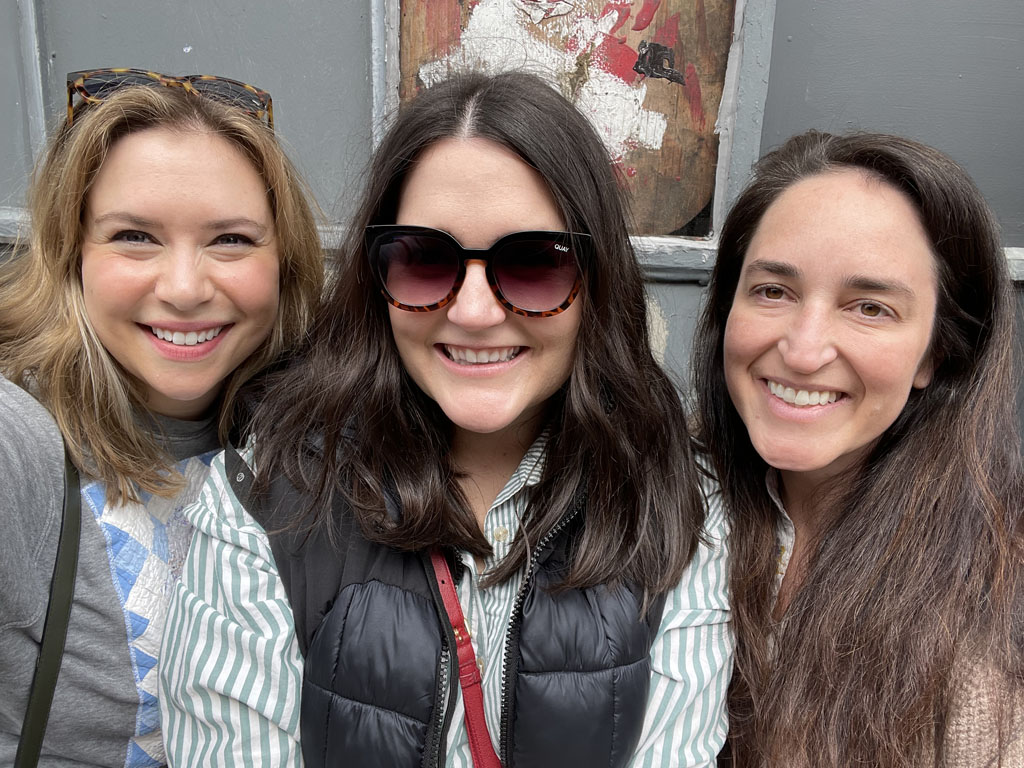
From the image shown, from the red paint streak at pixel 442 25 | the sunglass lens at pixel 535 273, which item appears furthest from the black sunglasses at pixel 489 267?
the red paint streak at pixel 442 25

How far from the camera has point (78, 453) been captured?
1.49m

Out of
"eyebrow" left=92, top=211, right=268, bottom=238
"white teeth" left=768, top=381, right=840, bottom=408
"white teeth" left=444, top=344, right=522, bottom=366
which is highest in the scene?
"eyebrow" left=92, top=211, right=268, bottom=238

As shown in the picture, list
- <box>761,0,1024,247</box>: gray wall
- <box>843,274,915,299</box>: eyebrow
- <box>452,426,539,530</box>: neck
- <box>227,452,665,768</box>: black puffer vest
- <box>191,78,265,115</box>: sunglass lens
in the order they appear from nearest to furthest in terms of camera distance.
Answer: <box>227,452,665,768</box>: black puffer vest < <box>843,274,915,299</box>: eyebrow < <box>452,426,539,530</box>: neck < <box>191,78,265,115</box>: sunglass lens < <box>761,0,1024,247</box>: gray wall

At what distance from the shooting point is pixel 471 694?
1342 millimetres

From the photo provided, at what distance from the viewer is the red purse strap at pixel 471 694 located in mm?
1330

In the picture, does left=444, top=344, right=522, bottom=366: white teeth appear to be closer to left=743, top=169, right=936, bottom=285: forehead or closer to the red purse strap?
the red purse strap

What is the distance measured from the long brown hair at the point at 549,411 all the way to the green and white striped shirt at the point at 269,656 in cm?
8

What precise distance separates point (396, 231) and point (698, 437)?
3.47 feet

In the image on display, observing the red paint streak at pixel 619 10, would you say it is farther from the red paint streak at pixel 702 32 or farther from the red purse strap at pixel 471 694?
the red purse strap at pixel 471 694

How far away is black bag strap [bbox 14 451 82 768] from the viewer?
4.67 ft

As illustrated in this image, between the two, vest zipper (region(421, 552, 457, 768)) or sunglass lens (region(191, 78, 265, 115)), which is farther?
sunglass lens (region(191, 78, 265, 115))

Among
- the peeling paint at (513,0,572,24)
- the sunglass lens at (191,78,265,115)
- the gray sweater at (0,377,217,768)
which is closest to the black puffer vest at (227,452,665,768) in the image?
the gray sweater at (0,377,217,768)

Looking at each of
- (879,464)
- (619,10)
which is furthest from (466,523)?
(619,10)

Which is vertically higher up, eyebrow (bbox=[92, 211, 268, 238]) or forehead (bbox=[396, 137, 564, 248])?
forehead (bbox=[396, 137, 564, 248])
